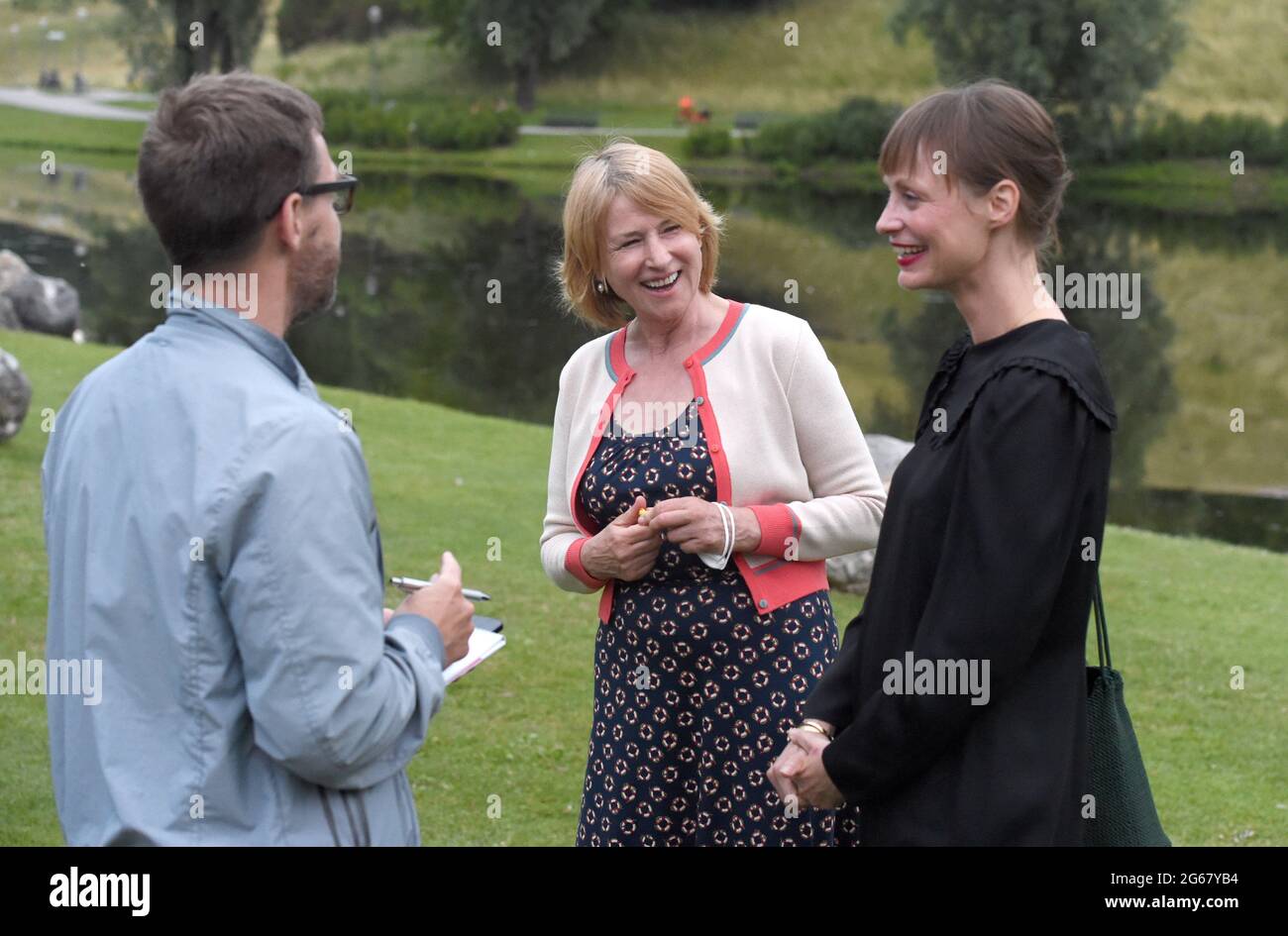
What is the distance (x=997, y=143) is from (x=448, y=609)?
1.38 metres

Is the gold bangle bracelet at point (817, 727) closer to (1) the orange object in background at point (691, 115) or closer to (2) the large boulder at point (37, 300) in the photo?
(2) the large boulder at point (37, 300)

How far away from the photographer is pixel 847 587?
9.30 meters

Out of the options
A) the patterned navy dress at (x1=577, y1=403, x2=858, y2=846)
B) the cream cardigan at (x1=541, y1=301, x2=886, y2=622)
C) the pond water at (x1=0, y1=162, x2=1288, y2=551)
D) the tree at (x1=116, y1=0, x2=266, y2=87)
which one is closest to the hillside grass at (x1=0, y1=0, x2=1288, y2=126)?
the tree at (x1=116, y1=0, x2=266, y2=87)

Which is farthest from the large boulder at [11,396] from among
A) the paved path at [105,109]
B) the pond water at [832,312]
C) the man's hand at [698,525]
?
the paved path at [105,109]

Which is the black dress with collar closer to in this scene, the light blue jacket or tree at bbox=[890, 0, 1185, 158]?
the light blue jacket

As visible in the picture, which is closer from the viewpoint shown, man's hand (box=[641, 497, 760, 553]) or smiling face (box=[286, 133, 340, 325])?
smiling face (box=[286, 133, 340, 325])

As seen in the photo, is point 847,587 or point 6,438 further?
point 6,438

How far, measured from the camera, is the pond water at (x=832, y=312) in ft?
62.0

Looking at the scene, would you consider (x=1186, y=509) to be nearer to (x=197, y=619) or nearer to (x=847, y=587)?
(x=847, y=587)

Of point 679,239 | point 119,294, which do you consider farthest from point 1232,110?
point 679,239

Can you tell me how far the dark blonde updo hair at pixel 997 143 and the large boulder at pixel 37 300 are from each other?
2005 centimetres

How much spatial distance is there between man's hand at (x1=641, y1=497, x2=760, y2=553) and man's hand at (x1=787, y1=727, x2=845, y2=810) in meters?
0.68

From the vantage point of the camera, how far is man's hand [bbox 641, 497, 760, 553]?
3.65 m
